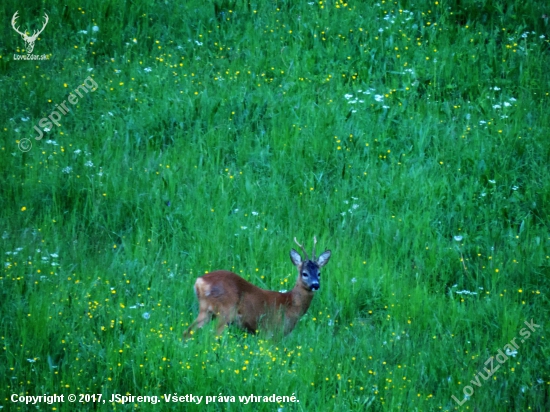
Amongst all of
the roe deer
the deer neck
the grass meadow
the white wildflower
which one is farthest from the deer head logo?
the white wildflower

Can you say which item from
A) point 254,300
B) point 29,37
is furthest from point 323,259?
point 29,37

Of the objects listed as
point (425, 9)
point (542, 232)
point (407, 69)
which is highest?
point (425, 9)

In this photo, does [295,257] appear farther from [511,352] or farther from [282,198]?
[511,352]

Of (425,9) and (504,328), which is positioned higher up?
(425,9)

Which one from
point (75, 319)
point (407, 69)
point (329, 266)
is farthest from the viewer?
point (407, 69)

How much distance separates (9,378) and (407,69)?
744 cm

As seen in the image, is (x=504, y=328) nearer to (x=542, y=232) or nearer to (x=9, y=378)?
(x=542, y=232)

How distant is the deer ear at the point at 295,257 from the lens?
8.73 meters

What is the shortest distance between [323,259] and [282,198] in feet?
4.79

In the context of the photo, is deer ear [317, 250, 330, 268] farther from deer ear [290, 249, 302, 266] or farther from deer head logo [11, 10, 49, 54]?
deer head logo [11, 10, 49, 54]

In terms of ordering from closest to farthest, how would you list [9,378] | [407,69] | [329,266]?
[9,378] < [329,266] < [407,69]

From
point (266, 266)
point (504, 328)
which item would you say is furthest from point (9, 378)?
point (504, 328)

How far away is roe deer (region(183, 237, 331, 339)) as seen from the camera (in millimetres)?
8133

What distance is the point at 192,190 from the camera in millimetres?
9945
